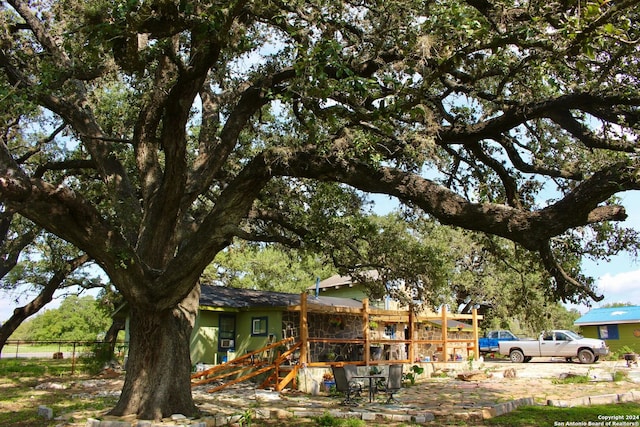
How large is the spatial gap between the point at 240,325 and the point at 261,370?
5.21m

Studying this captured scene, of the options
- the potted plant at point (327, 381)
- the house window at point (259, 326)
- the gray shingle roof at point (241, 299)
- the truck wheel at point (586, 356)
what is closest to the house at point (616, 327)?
the truck wheel at point (586, 356)

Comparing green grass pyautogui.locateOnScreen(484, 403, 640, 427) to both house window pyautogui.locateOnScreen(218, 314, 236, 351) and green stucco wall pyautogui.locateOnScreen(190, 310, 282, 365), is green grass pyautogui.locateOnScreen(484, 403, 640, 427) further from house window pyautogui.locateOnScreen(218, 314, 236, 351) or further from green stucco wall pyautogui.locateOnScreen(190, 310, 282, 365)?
house window pyautogui.locateOnScreen(218, 314, 236, 351)

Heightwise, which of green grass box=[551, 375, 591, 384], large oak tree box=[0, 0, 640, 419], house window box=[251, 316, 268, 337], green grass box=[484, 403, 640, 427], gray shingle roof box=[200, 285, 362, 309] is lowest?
green grass box=[551, 375, 591, 384]

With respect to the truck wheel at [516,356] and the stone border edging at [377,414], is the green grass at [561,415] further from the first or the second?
the truck wheel at [516,356]

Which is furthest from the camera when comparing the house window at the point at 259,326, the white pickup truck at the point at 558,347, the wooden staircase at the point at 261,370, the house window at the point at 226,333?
the white pickup truck at the point at 558,347

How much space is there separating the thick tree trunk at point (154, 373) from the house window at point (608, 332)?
96.2ft

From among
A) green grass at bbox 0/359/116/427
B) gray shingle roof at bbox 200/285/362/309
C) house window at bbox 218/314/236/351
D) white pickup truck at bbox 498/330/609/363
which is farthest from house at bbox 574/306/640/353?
green grass at bbox 0/359/116/427

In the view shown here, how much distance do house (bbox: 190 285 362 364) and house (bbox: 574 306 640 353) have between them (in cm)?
1887

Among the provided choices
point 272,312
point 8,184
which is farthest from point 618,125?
point 272,312

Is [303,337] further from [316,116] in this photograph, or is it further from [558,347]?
[558,347]

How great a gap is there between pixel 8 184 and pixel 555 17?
7.34 metres

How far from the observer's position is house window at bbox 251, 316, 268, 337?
62.0 feet

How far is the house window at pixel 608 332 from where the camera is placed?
30594 millimetres

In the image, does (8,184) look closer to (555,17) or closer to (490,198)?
(555,17)
